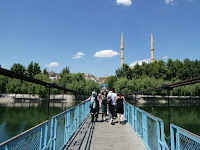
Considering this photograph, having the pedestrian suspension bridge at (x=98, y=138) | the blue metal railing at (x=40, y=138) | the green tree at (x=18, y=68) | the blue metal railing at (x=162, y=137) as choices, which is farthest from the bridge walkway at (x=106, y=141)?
the green tree at (x=18, y=68)

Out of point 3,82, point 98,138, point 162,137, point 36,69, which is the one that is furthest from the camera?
point 36,69

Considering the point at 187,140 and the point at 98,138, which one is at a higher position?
the point at 187,140

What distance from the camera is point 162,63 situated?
155ft

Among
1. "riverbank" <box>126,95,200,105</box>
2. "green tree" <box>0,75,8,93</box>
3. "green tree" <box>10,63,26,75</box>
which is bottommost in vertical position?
"riverbank" <box>126,95,200,105</box>

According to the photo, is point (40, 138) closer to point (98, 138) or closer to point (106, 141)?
point (106, 141)

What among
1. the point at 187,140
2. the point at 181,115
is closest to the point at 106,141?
the point at 187,140

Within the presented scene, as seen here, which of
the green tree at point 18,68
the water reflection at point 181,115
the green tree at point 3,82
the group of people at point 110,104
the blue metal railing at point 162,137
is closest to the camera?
the blue metal railing at point 162,137

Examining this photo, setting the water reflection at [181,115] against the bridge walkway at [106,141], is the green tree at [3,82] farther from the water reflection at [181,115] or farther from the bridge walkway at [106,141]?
the bridge walkway at [106,141]

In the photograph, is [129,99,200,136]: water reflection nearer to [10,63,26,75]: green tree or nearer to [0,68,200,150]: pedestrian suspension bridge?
[0,68,200,150]: pedestrian suspension bridge

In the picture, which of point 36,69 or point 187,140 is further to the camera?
point 36,69

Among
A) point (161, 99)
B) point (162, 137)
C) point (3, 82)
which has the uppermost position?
point (3, 82)

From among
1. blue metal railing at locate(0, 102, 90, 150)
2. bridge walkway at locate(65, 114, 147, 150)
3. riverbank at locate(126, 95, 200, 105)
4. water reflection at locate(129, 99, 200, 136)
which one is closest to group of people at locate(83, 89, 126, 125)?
water reflection at locate(129, 99, 200, 136)

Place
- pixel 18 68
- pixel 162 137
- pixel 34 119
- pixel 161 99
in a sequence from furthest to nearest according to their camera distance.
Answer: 1. pixel 18 68
2. pixel 161 99
3. pixel 34 119
4. pixel 162 137

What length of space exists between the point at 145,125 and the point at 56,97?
131 feet
